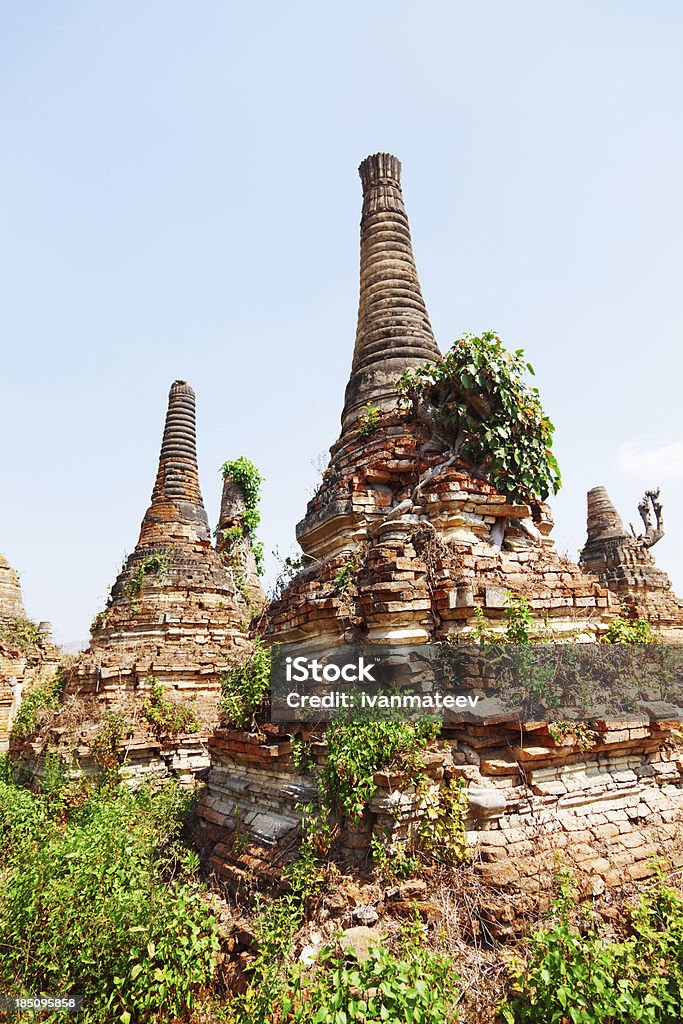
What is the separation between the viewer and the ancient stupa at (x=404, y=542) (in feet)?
19.5

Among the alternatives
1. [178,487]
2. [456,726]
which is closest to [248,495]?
[178,487]

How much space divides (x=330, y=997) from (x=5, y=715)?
15.3 meters

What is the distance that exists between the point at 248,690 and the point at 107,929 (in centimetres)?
247

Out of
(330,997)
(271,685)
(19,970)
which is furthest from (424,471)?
(19,970)

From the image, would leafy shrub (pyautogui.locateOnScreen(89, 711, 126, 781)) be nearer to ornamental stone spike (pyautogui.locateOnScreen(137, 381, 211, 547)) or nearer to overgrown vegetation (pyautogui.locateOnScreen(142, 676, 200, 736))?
overgrown vegetation (pyautogui.locateOnScreen(142, 676, 200, 736))

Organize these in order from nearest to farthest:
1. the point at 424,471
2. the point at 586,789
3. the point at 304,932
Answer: the point at 304,932 → the point at 586,789 → the point at 424,471

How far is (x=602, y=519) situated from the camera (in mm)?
16781

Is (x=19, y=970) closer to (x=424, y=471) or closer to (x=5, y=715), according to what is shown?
(x=424, y=471)

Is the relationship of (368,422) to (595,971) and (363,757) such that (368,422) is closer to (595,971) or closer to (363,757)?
(363,757)

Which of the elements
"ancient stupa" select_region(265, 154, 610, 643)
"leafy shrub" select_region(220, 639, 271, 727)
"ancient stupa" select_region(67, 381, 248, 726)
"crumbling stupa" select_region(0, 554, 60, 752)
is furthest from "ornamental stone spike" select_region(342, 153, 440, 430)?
"crumbling stupa" select_region(0, 554, 60, 752)

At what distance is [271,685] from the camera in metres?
6.51

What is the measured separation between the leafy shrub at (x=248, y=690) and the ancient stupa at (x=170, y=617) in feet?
13.7

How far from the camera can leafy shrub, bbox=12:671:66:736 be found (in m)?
11.6

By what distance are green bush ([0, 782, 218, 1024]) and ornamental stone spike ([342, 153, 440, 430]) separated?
19.8ft
